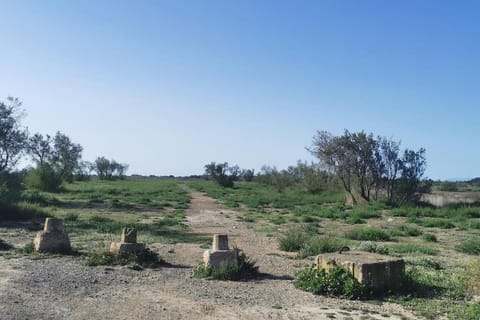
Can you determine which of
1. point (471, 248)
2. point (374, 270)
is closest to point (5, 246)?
point (374, 270)

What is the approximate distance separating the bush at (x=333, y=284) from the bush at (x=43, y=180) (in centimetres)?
3874

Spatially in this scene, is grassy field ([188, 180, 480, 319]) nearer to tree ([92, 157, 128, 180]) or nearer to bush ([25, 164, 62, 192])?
bush ([25, 164, 62, 192])

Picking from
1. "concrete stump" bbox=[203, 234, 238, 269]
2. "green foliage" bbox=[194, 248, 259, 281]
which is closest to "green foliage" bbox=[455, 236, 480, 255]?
"green foliage" bbox=[194, 248, 259, 281]

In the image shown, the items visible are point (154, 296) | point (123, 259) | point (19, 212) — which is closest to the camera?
point (154, 296)

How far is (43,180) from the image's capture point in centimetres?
4359

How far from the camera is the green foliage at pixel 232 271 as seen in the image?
9.65 metres

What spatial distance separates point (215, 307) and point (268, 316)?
89 cm

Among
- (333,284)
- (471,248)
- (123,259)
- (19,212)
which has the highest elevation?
(19,212)

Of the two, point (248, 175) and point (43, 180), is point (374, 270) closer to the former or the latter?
point (43, 180)

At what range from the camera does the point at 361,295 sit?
326 inches

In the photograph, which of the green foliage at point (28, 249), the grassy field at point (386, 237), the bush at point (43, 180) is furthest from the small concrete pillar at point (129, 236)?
the bush at point (43, 180)

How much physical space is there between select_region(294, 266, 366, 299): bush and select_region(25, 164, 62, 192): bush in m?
38.7

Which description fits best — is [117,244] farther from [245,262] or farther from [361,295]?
[361,295]

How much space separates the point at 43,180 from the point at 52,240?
1335 inches
